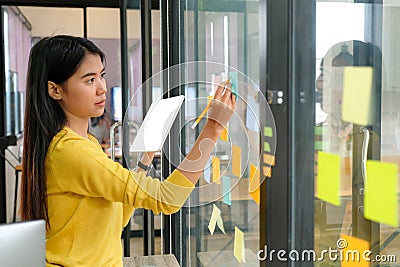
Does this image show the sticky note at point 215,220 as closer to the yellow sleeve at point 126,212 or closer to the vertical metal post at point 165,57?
the yellow sleeve at point 126,212

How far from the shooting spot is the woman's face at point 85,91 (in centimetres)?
186

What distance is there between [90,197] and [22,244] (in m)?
0.46

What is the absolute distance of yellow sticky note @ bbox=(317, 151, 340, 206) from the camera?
1232mm

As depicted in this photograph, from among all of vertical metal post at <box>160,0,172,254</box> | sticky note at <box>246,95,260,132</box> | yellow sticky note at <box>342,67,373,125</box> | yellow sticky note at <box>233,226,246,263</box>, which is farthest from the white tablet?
vertical metal post at <box>160,0,172,254</box>

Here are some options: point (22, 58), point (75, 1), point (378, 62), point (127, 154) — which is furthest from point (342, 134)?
point (22, 58)

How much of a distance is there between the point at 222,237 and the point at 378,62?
1190 mm

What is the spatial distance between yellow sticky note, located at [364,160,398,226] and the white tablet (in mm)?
820

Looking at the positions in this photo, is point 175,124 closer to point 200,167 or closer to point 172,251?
point 200,167

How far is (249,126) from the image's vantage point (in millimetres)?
1669

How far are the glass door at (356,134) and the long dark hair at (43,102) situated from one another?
870 mm

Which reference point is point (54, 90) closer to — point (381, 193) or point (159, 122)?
point (159, 122)

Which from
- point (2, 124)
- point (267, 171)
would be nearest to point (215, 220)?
point (267, 171)

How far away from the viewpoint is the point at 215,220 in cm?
228

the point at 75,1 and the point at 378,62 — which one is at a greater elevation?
the point at 75,1
